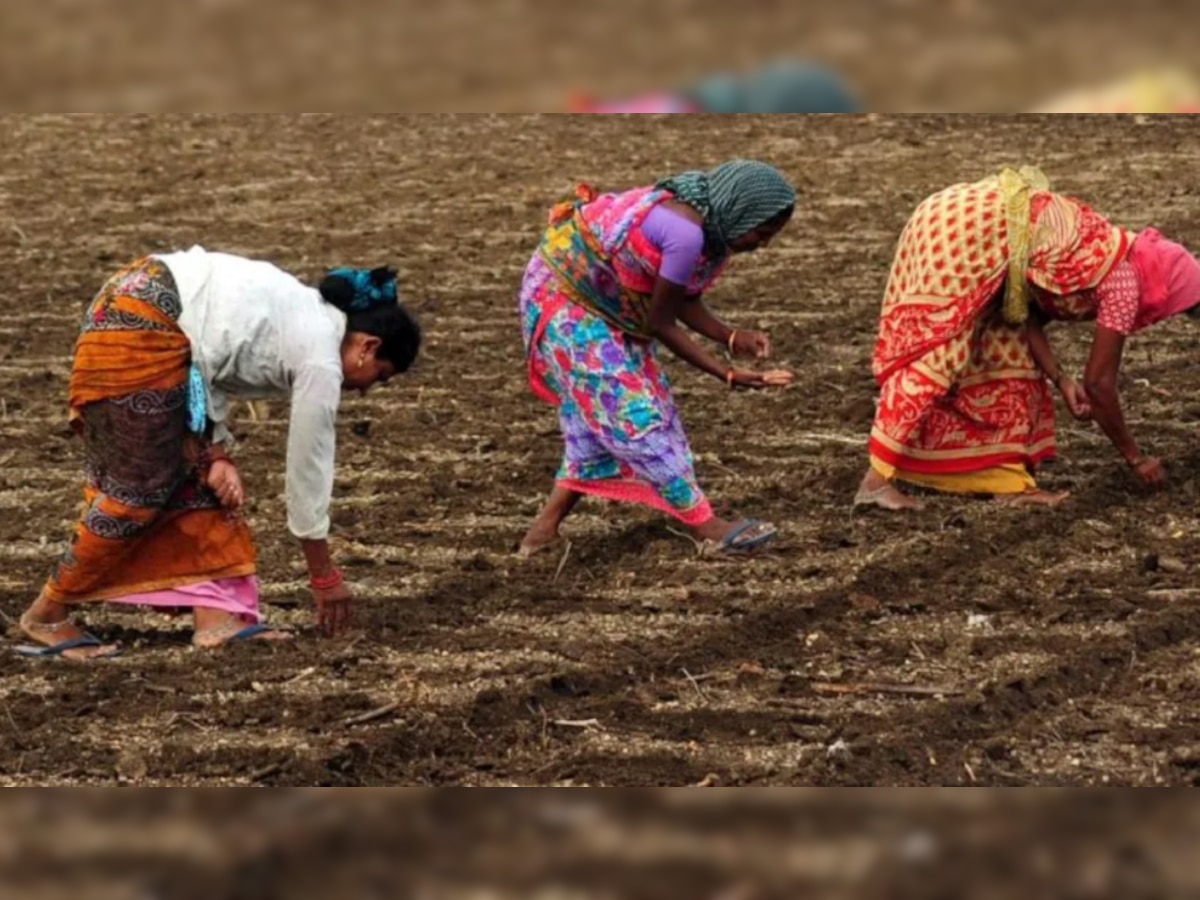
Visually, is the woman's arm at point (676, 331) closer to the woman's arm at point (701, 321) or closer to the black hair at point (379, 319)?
the woman's arm at point (701, 321)

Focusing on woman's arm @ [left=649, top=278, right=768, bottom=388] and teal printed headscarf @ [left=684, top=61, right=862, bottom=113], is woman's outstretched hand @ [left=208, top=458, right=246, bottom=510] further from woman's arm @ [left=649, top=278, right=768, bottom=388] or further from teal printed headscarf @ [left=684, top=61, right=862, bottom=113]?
teal printed headscarf @ [left=684, top=61, right=862, bottom=113]

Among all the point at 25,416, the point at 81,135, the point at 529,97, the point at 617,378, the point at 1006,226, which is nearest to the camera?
the point at 529,97

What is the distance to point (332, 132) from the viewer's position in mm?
11469

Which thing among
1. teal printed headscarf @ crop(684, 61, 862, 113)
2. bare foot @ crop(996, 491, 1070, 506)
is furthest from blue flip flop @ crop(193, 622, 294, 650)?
teal printed headscarf @ crop(684, 61, 862, 113)

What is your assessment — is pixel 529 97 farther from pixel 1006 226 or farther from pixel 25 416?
pixel 25 416

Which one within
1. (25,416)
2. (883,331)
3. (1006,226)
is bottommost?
(25,416)

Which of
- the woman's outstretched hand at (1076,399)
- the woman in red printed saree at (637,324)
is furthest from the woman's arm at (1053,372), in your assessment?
the woman in red printed saree at (637,324)

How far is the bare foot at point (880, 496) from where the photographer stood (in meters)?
5.91

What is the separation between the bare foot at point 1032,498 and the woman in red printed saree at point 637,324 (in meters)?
0.89

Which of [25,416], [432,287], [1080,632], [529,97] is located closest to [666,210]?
[1080,632]

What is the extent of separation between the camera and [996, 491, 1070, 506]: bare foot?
5965mm

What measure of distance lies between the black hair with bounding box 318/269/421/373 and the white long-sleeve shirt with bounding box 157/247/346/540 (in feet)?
0.13

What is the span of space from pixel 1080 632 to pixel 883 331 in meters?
1.45

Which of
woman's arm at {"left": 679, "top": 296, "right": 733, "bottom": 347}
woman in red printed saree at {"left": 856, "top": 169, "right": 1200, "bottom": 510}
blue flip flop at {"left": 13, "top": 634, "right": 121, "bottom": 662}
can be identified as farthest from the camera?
woman in red printed saree at {"left": 856, "top": 169, "right": 1200, "bottom": 510}
